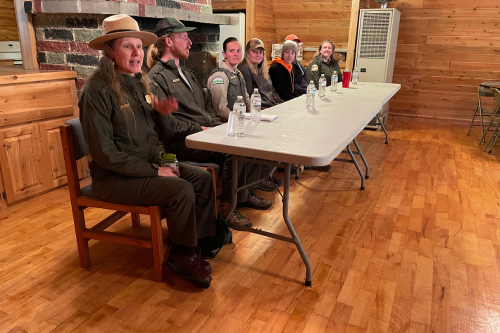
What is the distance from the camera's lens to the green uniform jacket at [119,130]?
1.74 meters

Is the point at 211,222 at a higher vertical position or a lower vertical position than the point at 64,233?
higher

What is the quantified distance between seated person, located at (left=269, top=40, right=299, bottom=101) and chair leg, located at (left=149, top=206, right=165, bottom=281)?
7.84 ft

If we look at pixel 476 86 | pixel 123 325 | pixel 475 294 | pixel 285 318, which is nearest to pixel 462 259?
pixel 475 294

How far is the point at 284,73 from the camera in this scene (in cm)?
390

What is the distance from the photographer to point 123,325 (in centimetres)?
167

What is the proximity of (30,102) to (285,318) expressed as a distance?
7.52ft

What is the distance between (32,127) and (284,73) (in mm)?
2268

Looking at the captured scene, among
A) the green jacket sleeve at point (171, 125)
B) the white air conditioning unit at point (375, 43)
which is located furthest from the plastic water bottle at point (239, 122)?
the white air conditioning unit at point (375, 43)

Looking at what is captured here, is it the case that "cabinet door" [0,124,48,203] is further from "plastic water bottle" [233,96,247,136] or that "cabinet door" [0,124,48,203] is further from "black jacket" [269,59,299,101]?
"black jacket" [269,59,299,101]

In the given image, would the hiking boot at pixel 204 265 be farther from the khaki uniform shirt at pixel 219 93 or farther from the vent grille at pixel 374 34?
the vent grille at pixel 374 34

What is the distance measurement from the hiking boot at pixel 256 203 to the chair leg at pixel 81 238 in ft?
3.75

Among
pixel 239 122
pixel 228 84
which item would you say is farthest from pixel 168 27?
pixel 239 122

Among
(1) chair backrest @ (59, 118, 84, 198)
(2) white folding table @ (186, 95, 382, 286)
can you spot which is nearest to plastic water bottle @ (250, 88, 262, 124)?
(2) white folding table @ (186, 95, 382, 286)

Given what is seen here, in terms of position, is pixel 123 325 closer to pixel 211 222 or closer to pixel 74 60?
pixel 211 222
